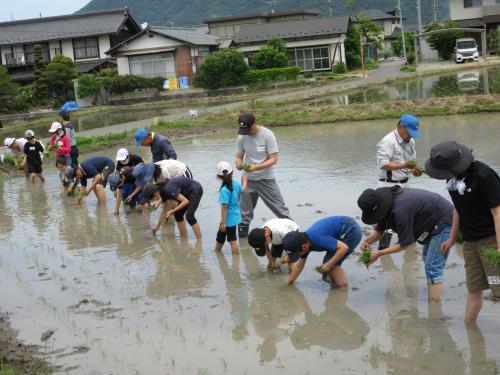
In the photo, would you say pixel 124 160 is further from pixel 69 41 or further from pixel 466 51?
pixel 69 41

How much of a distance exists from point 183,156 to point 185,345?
429 inches

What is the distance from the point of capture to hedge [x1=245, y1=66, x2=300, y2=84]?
39.0 meters

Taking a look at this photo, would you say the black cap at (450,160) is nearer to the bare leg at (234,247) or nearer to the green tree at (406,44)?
the bare leg at (234,247)

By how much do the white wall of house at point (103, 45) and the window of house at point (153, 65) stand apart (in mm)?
3840

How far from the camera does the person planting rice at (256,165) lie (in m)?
8.36

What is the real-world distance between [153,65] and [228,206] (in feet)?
128

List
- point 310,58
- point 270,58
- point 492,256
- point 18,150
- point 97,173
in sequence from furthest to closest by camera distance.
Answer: point 310,58 → point 270,58 → point 18,150 → point 97,173 → point 492,256

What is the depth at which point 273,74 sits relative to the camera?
3900cm

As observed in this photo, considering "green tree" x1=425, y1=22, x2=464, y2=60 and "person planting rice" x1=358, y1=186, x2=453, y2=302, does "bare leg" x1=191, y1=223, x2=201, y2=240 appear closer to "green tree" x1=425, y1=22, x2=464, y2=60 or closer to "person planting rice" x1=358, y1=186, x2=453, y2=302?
"person planting rice" x1=358, y1=186, x2=453, y2=302

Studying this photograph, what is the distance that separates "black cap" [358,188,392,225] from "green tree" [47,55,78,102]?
38122 mm

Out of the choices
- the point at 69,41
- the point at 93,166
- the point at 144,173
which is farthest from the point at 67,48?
the point at 144,173

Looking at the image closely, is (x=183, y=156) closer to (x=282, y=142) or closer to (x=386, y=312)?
(x=282, y=142)

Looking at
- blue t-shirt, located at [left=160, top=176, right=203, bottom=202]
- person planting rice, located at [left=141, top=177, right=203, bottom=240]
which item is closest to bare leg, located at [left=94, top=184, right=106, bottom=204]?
person planting rice, located at [left=141, top=177, right=203, bottom=240]

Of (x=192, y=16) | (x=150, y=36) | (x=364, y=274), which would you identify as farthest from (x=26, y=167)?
(x=192, y=16)
